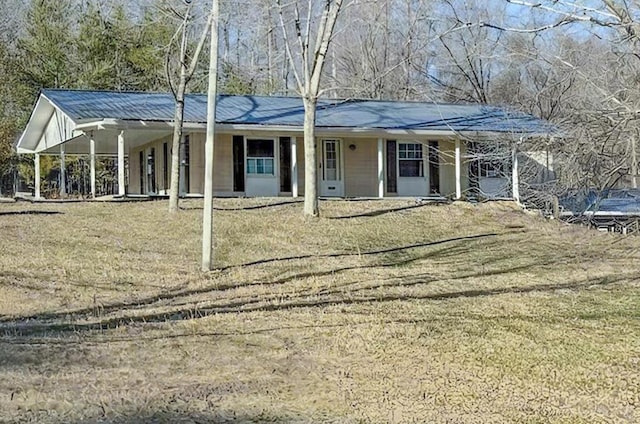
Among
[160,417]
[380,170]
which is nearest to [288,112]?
[380,170]

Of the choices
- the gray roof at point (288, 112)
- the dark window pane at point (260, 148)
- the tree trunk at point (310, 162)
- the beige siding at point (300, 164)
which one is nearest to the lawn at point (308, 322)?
the tree trunk at point (310, 162)

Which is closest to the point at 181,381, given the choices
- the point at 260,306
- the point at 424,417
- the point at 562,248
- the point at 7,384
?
the point at 7,384

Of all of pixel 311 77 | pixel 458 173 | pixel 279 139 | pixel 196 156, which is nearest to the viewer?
pixel 311 77

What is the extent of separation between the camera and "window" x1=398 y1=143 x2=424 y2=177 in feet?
77.6

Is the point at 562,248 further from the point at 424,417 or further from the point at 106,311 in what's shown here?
the point at 424,417

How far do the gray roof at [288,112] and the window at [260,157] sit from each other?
0.82 meters

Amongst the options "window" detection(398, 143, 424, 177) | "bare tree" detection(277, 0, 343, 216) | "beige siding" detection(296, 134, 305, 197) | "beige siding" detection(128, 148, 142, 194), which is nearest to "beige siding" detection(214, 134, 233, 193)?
"beige siding" detection(296, 134, 305, 197)

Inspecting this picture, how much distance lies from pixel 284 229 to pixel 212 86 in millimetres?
5424

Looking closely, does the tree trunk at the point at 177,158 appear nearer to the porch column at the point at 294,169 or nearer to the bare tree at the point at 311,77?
the bare tree at the point at 311,77

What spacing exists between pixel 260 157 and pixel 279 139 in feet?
2.73

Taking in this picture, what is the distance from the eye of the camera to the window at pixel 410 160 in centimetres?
2364

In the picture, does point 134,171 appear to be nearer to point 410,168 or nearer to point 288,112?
point 288,112

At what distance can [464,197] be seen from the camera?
2244 cm

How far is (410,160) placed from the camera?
77.8 feet
